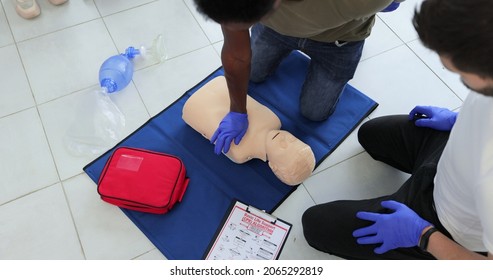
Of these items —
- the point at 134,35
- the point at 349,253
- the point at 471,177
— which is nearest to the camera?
the point at 471,177

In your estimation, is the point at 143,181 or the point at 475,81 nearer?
the point at 475,81

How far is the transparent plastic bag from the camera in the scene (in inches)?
58.7

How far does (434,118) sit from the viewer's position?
47.6 inches

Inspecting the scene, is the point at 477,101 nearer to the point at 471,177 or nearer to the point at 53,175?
the point at 471,177

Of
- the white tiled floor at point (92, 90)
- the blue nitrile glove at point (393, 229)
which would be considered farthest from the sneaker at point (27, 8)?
the blue nitrile glove at point (393, 229)

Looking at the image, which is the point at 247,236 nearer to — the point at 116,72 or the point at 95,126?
the point at 95,126

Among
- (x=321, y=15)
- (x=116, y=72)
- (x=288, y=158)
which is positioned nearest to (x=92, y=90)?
(x=116, y=72)

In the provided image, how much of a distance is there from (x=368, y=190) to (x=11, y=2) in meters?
1.81

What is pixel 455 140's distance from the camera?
86cm

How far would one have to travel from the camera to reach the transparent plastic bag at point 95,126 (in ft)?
4.89

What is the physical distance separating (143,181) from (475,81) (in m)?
1.00

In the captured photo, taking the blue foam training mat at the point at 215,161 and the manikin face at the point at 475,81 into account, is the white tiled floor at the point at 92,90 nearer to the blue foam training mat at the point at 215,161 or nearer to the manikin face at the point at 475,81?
the blue foam training mat at the point at 215,161

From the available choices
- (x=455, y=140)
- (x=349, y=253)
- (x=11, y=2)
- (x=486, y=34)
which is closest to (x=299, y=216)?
(x=349, y=253)

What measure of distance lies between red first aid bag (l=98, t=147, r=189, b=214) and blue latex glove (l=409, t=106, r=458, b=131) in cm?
78
